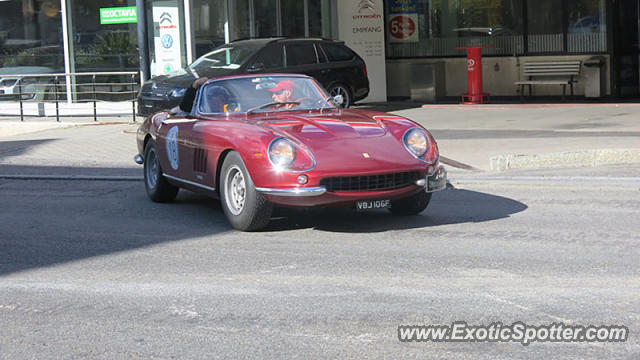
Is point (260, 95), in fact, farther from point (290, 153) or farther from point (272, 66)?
point (272, 66)

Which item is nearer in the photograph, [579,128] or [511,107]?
[579,128]

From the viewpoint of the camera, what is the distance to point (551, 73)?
22156 mm

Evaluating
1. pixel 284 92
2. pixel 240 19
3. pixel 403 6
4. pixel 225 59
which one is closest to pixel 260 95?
pixel 284 92

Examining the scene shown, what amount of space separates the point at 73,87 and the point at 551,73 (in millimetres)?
10773

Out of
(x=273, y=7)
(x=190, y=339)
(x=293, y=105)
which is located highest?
(x=273, y=7)

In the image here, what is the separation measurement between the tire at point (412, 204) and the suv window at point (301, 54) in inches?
419

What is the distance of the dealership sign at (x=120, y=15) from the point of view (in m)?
21.5

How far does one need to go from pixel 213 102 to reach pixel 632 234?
399cm

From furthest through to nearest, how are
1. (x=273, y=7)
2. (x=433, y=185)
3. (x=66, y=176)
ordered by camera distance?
(x=273, y=7), (x=66, y=176), (x=433, y=185)

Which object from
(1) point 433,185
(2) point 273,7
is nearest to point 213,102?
(1) point 433,185

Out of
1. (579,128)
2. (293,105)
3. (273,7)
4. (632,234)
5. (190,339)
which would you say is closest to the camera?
(190,339)

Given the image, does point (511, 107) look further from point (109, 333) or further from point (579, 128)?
point (109, 333)

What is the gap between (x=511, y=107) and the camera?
20672 mm

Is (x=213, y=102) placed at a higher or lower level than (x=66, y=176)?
higher
